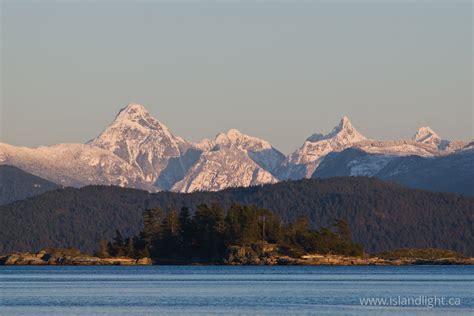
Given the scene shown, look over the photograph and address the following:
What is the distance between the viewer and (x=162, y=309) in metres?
133

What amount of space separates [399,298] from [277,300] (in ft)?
45.8

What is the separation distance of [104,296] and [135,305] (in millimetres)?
18109

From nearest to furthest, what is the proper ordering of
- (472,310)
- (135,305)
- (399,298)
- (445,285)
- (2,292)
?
(472,310), (135,305), (399,298), (2,292), (445,285)

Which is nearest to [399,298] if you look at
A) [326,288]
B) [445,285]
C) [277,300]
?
[277,300]

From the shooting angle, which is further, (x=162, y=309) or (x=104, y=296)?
(x=104, y=296)

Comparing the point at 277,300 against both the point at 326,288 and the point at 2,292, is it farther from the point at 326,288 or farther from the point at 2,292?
the point at 2,292

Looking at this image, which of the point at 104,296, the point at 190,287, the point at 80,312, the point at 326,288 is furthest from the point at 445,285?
the point at 80,312

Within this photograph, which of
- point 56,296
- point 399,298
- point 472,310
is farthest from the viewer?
point 56,296

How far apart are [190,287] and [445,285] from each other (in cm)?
3642

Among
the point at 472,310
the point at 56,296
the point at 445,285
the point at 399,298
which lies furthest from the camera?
the point at 445,285

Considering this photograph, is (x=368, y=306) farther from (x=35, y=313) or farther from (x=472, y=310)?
(x=35, y=313)

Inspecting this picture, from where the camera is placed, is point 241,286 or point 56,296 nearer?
point 56,296

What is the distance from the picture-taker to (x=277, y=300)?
145 m

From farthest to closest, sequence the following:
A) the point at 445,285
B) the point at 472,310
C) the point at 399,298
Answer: the point at 445,285 → the point at 399,298 → the point at 472,310
